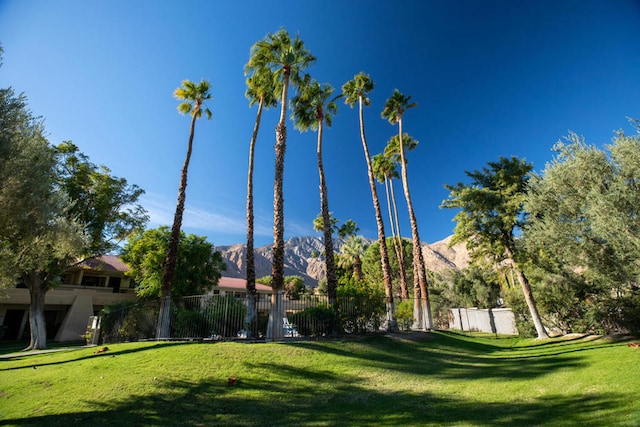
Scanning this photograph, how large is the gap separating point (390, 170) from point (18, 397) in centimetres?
3241

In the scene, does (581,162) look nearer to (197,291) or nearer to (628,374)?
(628,374)

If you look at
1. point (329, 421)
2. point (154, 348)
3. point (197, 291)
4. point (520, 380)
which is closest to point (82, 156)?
point (197, 291)

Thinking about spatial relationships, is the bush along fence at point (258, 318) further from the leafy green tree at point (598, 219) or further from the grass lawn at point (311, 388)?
the leafy green tree at point (598, 219)

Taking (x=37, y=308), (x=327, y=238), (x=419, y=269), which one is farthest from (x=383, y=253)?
(x=37, y=308)

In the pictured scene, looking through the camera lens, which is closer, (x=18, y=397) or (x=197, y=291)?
(x=18, y=397)

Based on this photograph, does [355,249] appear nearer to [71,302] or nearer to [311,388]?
[71,302]

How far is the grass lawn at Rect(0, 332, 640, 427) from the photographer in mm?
5992

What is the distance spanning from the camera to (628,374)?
7.60 metres

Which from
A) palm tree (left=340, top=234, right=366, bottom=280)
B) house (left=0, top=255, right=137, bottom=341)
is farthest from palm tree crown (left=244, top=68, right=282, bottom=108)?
palm tree (left=340, top=234, right=366, bottom=280)

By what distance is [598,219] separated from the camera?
1063cm

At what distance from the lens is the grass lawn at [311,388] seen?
5992 millimetres

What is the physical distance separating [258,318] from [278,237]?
4.14 meters

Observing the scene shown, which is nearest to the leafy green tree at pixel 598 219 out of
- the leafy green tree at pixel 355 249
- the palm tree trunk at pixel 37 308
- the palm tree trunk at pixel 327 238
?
the palm tree trunk at pixel 327 238

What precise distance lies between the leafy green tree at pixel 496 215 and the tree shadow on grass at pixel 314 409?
1560 cm
